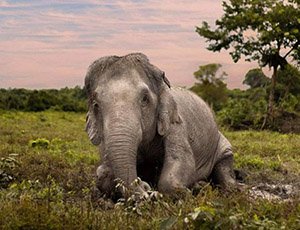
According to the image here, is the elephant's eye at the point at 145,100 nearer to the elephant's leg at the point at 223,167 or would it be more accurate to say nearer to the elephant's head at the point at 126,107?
the elephant's head at the point at 126,107

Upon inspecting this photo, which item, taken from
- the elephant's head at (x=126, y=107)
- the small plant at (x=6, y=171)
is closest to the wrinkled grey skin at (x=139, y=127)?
the elephant's head at (x=126, y=107)

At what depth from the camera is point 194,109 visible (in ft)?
28.3

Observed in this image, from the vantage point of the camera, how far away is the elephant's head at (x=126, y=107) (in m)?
6.63

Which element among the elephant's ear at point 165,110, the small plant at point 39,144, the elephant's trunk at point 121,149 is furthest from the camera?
the small plant at point 39,144

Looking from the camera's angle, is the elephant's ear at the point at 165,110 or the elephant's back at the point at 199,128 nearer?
the elephant's ear at the point at 165,110

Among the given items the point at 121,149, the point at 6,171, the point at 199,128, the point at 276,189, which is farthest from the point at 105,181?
the point at 276,189

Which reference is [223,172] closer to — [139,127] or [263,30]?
[139,127]

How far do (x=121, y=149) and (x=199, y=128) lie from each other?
2110 millimetres

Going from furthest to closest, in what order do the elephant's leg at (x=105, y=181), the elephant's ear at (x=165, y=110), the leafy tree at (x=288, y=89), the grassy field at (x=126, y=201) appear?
the leafy tree at (x=288, y=89), the elephant's ear at (x=165, y=110), the elephant's leg at (x=105, y=181), the grassy field at (x=126, y=201)

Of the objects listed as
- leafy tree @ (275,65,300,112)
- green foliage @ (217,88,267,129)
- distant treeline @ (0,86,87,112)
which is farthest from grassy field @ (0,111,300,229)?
distant treeline @ (0,86,87,112)

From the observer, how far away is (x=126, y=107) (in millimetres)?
6797

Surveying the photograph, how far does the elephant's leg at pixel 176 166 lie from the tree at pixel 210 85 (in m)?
34.3

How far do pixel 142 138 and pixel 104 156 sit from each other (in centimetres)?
46

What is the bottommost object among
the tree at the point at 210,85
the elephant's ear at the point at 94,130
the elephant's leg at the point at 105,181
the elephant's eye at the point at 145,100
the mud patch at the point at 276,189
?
A: the tree at the point at 210,85
